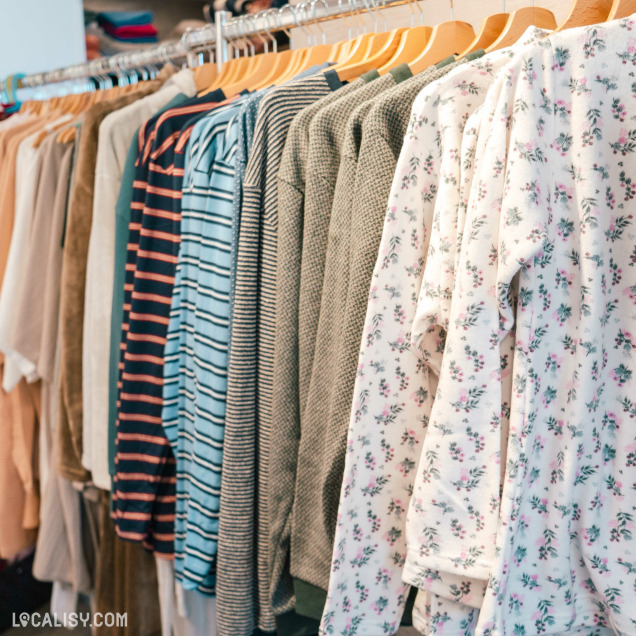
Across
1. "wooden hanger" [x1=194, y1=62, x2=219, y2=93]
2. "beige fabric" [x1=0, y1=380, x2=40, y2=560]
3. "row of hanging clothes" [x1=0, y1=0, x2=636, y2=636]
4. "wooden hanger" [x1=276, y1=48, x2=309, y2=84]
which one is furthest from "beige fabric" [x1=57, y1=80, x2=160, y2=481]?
"wooden hanger" [x1=276, y1=48, x2=309, y2=84]

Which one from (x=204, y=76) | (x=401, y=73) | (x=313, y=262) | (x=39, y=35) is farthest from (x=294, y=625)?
(x=39, y=35)

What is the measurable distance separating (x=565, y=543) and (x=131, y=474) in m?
0.68

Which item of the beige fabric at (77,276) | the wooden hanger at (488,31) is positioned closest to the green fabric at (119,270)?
the beige fabric at (77,276)

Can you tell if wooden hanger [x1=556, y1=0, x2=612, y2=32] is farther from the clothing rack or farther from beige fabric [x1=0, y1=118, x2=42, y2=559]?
beige fabric [x1=0, y1=118, x2=42, y2=559]

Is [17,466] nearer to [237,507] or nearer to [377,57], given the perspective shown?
[237,507]

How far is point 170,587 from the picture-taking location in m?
1.12

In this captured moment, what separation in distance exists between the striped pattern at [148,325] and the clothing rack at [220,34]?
22cm

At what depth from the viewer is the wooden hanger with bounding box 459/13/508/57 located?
815 millimetres

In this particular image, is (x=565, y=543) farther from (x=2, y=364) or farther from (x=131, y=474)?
(x=2, y=364)

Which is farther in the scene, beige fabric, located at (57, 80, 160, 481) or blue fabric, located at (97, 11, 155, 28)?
blue fabric, located at (97, 11, 155, 28)

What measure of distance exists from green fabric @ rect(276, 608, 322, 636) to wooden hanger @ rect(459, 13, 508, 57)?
820 mm

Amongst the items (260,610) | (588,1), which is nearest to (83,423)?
(260,610)

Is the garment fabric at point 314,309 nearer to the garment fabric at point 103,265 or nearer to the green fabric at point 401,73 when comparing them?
the green fabric at point 401,73

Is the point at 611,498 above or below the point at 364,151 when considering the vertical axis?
below
